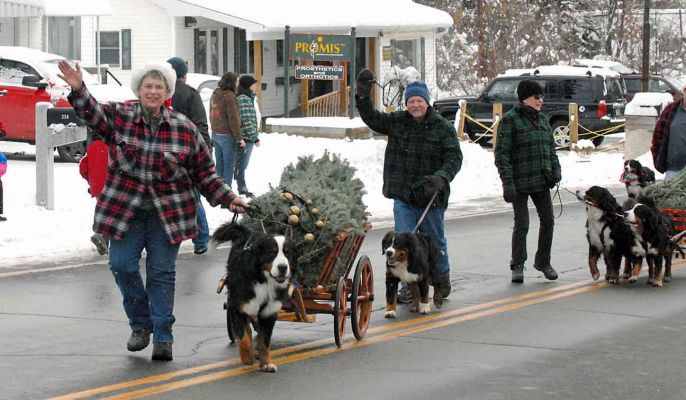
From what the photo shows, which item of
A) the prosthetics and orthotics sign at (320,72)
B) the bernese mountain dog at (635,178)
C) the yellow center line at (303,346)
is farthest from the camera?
the prosthetics and orthotics sign at (320,72)

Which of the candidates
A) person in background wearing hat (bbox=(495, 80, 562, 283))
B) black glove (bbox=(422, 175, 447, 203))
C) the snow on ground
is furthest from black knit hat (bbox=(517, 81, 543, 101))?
the snow on ground

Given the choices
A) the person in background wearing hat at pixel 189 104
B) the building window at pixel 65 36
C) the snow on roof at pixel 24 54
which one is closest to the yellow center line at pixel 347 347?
the person in background wearing hat at pixel 189 104

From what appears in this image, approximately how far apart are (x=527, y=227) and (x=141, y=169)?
556 centimetres

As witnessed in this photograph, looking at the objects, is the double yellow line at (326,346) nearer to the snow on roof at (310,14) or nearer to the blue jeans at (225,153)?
the blue jeans at (225,153)

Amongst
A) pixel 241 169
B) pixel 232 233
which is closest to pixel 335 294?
pixel 232 233

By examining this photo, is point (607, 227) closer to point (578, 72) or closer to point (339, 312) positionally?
point (339, 312)

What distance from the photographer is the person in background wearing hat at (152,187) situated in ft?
28.0

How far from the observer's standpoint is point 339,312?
939 cm

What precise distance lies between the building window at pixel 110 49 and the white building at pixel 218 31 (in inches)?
1.1

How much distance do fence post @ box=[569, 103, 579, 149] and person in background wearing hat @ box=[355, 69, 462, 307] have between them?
20042 millimetres

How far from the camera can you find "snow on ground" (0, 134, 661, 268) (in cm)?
1500

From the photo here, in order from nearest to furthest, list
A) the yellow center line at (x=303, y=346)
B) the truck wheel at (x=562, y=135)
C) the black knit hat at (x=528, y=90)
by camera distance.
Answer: the yellow center line at (x=303, y=346) → the black knit hat at (x=528, y=90) → the truck wheel at (x=562, y=135)

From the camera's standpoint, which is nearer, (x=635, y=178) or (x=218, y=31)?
(x=635, y=178)

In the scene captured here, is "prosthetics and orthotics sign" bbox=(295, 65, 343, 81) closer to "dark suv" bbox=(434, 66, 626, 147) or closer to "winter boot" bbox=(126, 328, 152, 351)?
"dark suv" bbox=(434, 66, 626, 147)
